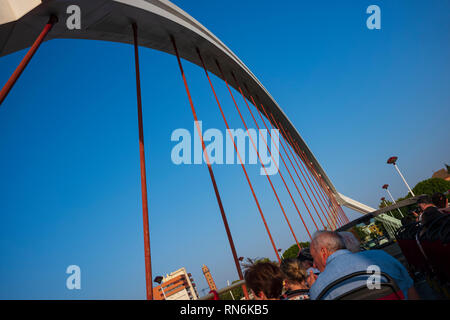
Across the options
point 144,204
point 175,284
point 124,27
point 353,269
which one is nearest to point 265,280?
point 353,269

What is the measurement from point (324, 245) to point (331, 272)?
35 centimetres

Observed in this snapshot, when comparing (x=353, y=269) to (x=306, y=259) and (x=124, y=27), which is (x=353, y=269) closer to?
(x=306, y=259)

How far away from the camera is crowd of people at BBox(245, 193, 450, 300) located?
1.27 m

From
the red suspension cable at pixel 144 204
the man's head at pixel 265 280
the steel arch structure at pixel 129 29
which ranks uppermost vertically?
the steel arch structure at pixel 129 29

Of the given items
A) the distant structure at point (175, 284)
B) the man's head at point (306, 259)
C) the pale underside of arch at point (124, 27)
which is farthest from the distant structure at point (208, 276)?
the man's head at point (306, 259)

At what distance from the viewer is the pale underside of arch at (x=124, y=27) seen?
9.71 feet

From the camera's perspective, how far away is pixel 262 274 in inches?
66.3

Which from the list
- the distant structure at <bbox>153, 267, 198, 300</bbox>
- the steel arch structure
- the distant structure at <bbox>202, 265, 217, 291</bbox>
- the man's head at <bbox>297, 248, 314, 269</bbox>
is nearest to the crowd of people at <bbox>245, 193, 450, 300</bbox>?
the man's head at <bbox>297, 248, 314, 269</bbox>

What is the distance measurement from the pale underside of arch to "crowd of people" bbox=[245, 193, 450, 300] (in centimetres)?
392

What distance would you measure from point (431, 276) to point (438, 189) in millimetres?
33404

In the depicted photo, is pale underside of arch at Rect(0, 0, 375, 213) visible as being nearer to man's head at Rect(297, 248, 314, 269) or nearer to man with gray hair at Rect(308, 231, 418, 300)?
man with gray hair at Rect(308, 231, 418, 300)

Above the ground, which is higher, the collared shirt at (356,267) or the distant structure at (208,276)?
the distant structure at (208,276)

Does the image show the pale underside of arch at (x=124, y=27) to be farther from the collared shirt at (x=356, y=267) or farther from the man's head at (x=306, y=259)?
the man's head at (x=306, y=259)

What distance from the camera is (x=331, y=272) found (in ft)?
4.60
